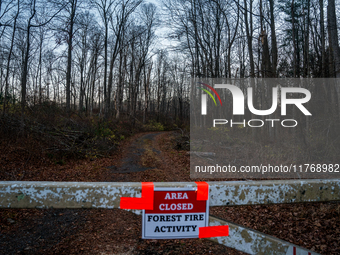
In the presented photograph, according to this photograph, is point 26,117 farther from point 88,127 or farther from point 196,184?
point 196,184

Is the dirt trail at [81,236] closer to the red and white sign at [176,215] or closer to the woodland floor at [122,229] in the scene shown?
the woodland floor at [122,229]

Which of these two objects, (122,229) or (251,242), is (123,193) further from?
(122,229)

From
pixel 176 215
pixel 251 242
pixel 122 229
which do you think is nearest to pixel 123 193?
pixel 176 215

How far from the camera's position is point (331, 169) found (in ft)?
29.9

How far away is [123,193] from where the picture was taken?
141 cm

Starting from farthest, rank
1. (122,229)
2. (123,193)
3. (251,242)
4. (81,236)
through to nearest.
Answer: (122,229) < (81,236) < (251,242) < (123,193)

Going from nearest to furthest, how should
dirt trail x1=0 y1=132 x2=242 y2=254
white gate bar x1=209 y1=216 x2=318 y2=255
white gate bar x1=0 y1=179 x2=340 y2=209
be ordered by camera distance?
white gate bar x1=0 y1=179 x2=340 y2=209 < white gate bar x1=209 y1=216 x2=318 y2=255 < dirt trail x1=0 y1=132 x2=242 y2=254

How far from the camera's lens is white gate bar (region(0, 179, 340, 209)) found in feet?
4.48

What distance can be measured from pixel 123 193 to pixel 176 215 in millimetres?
387

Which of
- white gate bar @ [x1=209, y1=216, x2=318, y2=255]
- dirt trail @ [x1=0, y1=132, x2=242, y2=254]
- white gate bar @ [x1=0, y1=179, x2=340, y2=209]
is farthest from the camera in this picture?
dirt trail @ [x1=0, y1=132, x2=242, y2=254]

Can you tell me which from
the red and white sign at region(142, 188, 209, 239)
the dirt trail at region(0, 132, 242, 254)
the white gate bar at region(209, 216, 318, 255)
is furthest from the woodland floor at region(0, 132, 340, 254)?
the red and white sign at region(142, 188, 209, 239)

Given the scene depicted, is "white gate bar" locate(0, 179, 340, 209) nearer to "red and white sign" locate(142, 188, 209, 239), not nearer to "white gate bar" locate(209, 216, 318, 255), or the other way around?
"red and white sign" locate(142, 188, 209, 239)

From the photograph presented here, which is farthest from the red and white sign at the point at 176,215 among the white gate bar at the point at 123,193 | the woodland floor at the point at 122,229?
the woodland floor at the point at 122,229

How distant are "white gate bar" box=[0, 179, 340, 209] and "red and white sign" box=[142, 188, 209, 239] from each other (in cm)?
7
